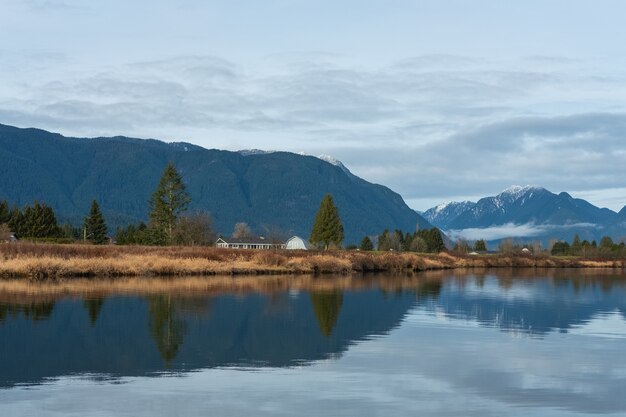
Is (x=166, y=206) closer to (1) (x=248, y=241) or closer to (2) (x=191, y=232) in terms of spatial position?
(2) (x=191, y=232)

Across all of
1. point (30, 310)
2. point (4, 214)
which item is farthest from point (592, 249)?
point (30, 310)

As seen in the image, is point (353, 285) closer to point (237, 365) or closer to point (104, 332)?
point (104, 332)

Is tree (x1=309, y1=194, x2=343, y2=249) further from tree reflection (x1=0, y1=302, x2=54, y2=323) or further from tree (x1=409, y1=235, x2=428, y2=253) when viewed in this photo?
tree reflection (x1=0, y1=302, x2=54, y2=323)

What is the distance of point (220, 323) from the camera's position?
26016mm

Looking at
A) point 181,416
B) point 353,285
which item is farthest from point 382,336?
point 353,285

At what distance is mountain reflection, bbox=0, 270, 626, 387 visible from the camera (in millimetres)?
18578

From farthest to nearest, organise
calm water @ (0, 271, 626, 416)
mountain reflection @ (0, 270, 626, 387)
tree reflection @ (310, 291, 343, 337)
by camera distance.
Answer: tree reflection @ (310, 291, 343, 337), mountain reflection @ (0, 270, 626, 387), calm water @ (0, 271, 626, 416)

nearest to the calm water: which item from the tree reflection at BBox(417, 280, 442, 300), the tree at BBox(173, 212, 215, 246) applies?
the tree reflection at BBox(417, 280, 442, 300)

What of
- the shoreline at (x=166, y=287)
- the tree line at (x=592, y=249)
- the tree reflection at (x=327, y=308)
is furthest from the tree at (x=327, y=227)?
the tree reflection at (x=327, y=308)

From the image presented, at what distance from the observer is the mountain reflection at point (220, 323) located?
18578 millimetres

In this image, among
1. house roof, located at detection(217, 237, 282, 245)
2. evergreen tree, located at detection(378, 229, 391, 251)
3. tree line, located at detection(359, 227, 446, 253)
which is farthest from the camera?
house roof, located at detection(217, 237, 282, 245)

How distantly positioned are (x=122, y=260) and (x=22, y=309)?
74.6ft

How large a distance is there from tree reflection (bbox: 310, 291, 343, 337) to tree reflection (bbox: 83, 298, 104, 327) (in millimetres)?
7630

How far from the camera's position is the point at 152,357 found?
19.0m
